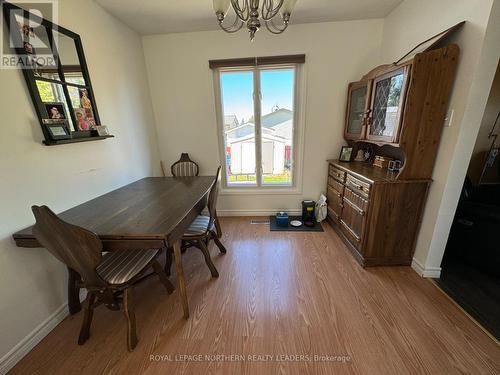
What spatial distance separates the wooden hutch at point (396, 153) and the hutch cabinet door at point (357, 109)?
0.04ft

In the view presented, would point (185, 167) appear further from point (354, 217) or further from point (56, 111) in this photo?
point (354, 217)

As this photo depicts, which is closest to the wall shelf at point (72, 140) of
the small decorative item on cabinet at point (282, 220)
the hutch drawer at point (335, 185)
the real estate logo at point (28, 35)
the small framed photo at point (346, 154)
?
the real estate logo at point (28, 35)

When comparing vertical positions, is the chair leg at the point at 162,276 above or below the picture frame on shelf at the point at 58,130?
below

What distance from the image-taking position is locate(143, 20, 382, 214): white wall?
2.43 metres

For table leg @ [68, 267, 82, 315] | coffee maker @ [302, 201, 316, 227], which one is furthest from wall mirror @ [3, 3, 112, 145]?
coffee maker @ [302, 201, 316, 227]

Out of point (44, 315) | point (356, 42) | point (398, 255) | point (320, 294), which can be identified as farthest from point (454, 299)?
point (44, 315)

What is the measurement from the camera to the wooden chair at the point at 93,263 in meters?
0.99

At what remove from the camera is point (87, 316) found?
1284mm

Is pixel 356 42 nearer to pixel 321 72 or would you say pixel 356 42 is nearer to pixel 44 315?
pixel 321 72

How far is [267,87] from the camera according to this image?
2.71 metres

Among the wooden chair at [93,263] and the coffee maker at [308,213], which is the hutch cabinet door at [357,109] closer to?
the coffee maker at [308,213]

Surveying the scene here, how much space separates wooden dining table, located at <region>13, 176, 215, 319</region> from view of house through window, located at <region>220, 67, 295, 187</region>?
1074 millimetres

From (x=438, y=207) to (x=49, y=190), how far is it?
301 centimetres

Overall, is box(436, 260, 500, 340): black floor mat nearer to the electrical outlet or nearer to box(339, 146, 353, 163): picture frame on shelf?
the electrical outlet
